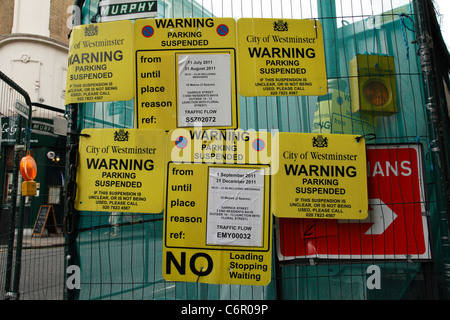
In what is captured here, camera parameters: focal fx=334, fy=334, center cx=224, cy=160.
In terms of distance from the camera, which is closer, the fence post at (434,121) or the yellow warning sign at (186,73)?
the fence post at (434,121)

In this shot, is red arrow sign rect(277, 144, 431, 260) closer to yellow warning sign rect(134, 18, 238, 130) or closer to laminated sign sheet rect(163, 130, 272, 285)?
laminated sign sheet rect(163, 130, 272, 285)

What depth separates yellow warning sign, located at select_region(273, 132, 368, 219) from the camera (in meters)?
2.40

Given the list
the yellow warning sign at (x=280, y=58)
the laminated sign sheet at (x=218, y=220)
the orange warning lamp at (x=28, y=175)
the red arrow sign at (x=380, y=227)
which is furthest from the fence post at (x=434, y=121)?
the orange warning lamp at (x=28, y=175)

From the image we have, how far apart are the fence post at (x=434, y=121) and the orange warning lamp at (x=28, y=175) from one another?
12.9 ft

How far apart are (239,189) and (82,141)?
4.08 ft

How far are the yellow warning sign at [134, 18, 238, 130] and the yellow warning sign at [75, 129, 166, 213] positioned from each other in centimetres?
15

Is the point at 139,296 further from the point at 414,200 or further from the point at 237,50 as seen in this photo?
the point at 414,200

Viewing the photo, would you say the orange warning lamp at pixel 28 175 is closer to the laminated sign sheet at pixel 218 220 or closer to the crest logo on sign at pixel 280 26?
the laminated sign sheet at pixel 218 220

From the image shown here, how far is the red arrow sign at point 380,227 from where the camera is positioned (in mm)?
2480

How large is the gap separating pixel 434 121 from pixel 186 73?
1.86m

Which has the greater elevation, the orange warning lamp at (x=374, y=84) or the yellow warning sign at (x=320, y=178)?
the orange warning lamp at (x=374, y=84)

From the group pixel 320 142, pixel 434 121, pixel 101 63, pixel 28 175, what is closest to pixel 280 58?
pixel 320 142

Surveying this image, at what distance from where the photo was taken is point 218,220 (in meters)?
2.42
